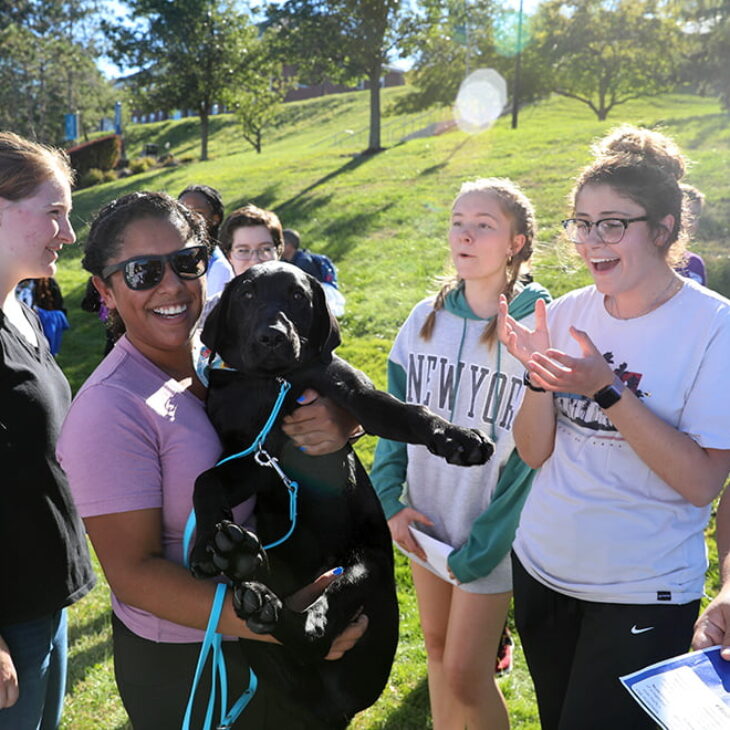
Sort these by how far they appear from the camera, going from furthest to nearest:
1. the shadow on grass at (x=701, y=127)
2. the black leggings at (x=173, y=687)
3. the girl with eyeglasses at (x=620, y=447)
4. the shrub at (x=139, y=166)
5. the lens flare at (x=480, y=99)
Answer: the lens flare at (x=480, y=99), the shrub at (x=139, y=166), the shadow on grass at (x=701, y=127), the girl with eyeglasses at (x=620, y=447), the black leggings at (x=173, y=687)

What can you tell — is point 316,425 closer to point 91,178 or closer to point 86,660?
point 86,660

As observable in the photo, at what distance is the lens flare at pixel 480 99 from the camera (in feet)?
118

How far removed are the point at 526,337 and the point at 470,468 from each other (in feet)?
2.91

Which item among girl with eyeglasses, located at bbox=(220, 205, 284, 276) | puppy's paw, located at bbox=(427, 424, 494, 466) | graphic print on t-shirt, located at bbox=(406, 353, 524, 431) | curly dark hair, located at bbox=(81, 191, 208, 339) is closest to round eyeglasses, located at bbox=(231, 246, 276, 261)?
girl with eyeglasses, located at bbox=(220, 205, 284, 276)

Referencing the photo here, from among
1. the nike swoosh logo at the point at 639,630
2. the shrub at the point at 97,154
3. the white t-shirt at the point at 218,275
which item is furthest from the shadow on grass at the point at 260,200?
the nike swoosh logo at the point at 639,630

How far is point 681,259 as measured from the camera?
2518 millimetres

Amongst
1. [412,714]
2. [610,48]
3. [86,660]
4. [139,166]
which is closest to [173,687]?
[412,714]

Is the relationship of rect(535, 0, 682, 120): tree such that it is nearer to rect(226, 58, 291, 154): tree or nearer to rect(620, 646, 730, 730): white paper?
rect(226, 58, 291, 154): tree

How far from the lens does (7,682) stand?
77.5 inches

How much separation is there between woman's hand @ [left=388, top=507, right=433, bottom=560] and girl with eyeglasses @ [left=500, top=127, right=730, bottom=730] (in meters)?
0.66

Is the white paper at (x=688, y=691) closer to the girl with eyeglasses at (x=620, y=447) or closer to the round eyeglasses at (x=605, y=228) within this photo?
the girl with eyeglasses at (x=620, y=447)

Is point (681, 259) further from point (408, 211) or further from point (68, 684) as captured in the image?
point (408, 211)

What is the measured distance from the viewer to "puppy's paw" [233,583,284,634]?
1672mm

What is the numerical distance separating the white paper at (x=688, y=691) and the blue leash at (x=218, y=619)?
101cm
